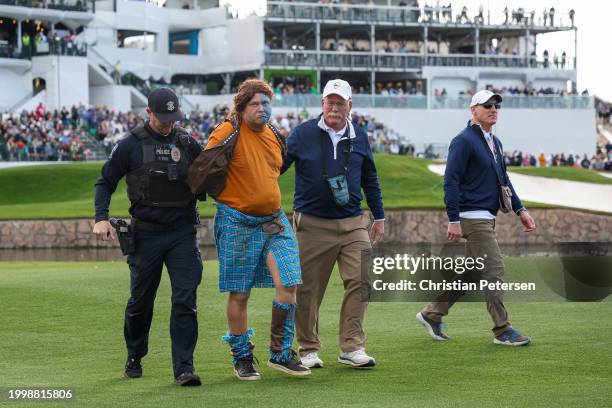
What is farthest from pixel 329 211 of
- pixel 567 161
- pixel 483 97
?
pixel 567 161

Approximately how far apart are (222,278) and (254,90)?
4.66 feet

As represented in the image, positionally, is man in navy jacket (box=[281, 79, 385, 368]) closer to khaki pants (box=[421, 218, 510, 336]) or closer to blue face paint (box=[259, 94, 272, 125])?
blue face paint (box=[259, 94, 272, 125])

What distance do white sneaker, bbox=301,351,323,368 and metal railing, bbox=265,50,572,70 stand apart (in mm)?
73672

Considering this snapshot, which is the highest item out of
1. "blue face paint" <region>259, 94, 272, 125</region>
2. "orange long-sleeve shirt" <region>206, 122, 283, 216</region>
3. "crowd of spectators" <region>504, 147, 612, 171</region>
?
"blue face paint" <region>259, 94, 272, 125</region>

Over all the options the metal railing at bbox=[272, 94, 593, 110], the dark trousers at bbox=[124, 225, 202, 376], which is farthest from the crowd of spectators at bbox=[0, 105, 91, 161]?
the dark trousers at bbox=[124, 225, 202, 376]

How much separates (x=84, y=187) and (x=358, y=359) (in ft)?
130

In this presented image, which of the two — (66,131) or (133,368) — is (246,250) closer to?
(133,368)

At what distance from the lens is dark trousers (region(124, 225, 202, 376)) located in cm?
1026

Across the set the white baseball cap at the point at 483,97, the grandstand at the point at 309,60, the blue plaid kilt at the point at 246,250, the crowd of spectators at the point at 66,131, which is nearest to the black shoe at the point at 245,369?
the blue plaid kilt at the point at 246,250

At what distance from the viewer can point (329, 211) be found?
11227mm

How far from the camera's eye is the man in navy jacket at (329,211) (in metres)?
11.1

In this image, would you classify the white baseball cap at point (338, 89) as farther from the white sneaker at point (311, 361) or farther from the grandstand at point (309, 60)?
the grandstand at point (309, 60)

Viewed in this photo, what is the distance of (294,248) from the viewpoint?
1051cm

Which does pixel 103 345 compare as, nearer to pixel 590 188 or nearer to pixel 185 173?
pixel 185 173
